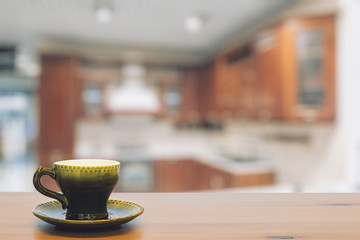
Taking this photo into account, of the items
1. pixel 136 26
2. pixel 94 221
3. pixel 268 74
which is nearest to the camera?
pixel 94 221

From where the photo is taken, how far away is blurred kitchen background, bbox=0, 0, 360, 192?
110 inches

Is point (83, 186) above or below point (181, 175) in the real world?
above

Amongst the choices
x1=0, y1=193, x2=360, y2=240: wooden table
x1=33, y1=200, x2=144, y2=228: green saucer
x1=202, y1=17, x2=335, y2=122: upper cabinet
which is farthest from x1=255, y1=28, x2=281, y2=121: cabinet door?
x1=33, y1=200, x2=144, y2=228: green saucer

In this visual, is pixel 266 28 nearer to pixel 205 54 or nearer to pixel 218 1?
pixel 218 1

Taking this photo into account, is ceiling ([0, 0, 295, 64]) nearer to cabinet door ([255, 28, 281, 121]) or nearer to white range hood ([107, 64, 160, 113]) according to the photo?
white range hood ([107, 64, 160, 113])

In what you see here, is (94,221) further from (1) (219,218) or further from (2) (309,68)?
(2) (309,68)

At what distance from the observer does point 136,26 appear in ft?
13.8

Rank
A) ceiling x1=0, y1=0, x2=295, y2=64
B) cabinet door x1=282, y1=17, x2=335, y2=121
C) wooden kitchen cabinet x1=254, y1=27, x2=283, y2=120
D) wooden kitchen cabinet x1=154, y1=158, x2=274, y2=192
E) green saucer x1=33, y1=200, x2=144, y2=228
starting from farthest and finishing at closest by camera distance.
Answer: wooden kitchen cabinet x1=154, y1=158, x2=274, y2=192 < ceiling x1=0, y1=0, x2=295, y2=64 < wooden kitchen cabinet x1=254, y1=27, x2=283, y2=120 < cabinet door x1=282, y1=17, x2=335, y2=121 < green saucer x1=33, y1=200, x2=144, y2=228

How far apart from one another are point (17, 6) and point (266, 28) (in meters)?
2.58

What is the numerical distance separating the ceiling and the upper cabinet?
449 millimetres

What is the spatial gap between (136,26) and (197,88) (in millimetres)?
→ 1602

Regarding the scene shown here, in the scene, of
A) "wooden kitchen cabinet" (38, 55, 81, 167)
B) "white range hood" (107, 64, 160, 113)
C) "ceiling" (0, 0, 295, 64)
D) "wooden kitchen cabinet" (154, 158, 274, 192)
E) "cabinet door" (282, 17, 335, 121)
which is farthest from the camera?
"white range hood" (107, 64, 160, 113)

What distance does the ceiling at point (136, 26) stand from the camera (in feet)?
11.3

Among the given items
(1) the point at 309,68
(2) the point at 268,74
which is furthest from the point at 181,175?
(1) the point at 309,68
